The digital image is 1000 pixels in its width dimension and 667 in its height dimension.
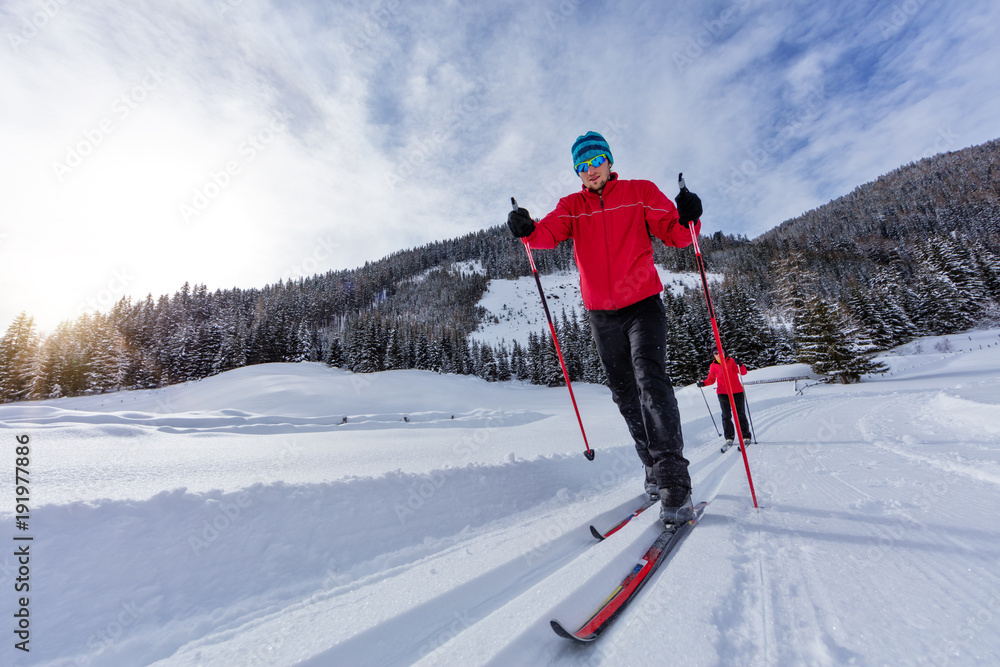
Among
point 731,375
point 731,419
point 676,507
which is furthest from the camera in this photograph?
point 731,419

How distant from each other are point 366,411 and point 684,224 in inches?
624

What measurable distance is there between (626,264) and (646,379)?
0.75 metres

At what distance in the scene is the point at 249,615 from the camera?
145cm

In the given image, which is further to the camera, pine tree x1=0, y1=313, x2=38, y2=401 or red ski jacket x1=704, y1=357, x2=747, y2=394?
pine tree x1=0, y1=313, x2=38, y2=401

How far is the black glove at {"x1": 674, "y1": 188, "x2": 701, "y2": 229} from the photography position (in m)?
2.34

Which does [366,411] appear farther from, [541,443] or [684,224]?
[684,224]

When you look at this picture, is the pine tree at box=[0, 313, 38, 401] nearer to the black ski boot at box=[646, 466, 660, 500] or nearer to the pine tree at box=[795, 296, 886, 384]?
the black ski boot at box=[646, 466, 660, 500]

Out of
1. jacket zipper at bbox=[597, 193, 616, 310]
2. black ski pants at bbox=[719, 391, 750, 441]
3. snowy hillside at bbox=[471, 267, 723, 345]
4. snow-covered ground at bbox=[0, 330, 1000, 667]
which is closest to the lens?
snow-covered ground at bbox=[0, 330, 1000, 667]

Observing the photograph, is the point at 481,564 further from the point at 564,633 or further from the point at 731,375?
the point at 731,375

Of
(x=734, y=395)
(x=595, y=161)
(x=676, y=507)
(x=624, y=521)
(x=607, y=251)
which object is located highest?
(x=595, y=161)

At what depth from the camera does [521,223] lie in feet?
8.51

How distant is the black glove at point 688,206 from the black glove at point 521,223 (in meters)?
0.96

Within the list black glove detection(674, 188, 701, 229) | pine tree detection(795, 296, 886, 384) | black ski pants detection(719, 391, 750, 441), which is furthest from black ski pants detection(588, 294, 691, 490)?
pine tree detection(795, 296, 886, 384)

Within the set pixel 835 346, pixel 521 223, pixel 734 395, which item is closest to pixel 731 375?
pixel 734 395
